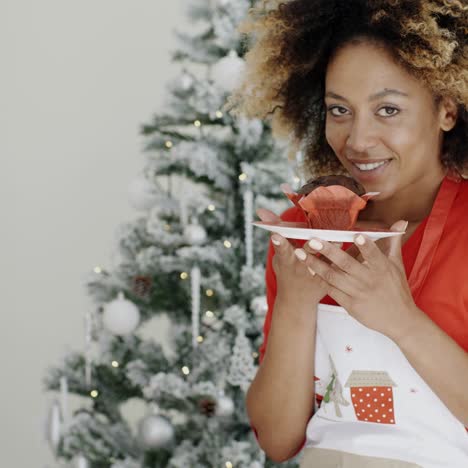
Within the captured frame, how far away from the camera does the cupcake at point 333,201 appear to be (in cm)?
131

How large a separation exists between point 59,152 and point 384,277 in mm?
2636

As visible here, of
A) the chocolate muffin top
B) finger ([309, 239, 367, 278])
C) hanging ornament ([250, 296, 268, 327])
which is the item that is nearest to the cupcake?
the chocolate muffin top

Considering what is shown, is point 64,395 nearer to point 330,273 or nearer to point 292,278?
point 292,278

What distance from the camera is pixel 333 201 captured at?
133 centimetres

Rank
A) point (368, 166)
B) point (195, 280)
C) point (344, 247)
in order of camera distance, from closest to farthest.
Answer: point (368, 166) < point (344, 247) < point (195, 280)

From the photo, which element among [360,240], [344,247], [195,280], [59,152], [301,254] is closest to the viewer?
[360,240]

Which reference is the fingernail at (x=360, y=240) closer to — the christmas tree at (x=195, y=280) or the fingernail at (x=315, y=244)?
the fingernail at (x=315, y=244)

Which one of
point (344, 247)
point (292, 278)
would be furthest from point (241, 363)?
point (292, 278)

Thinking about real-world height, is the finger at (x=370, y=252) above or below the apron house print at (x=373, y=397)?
above

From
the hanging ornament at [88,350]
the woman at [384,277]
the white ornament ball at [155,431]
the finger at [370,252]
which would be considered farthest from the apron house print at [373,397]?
the hanging ornament at [88,350]

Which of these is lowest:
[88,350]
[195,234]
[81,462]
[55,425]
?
[81,462]

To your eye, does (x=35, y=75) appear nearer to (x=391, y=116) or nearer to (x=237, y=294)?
(x=237, y=294)

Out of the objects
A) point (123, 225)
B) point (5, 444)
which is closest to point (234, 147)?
point (123, 225)

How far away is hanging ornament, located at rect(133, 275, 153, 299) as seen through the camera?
8.68 feet
